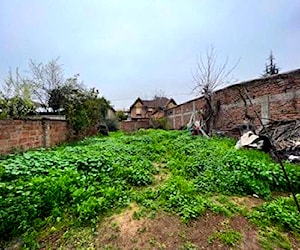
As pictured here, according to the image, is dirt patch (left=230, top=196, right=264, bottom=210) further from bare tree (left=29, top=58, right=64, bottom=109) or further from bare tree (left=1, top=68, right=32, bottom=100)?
bare tree (left=29, top=58, right=64, bottom=109)

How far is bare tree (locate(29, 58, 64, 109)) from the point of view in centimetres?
1281

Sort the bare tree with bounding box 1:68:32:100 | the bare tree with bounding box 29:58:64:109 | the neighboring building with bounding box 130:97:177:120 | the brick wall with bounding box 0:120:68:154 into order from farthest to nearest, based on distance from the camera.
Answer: the neighboring building with bounding box 130:97:177:120 < the bare tree with bounding box 29:58:64:109 < the bare tree with bounding box 1:68:32:100 < the brick wall with bounding box 0:120:68:154

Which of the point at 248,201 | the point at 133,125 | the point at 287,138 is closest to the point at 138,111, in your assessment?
the point at 133,125

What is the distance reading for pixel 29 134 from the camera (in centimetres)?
633

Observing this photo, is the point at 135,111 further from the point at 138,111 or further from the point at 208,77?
the point at 208,77

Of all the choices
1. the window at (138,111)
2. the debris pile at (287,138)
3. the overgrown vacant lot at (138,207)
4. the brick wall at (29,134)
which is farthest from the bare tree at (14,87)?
the window at (138,111)

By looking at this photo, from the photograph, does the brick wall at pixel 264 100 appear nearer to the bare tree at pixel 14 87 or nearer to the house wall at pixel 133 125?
the bare tree at pixel 14 87

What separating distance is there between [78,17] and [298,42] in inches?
423

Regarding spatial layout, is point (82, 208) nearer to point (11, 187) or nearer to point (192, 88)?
point (11, 187)

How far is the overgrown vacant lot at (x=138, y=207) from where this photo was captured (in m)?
2.39

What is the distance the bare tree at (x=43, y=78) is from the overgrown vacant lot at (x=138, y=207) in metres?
9.98

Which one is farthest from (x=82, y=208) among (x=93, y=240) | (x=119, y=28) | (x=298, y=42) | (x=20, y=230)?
(x=298, y=42)

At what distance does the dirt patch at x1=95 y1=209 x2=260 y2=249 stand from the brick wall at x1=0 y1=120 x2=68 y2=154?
4.19m

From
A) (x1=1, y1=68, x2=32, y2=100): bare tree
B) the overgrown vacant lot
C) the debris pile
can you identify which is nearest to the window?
(x1=1, y1=68, x2=32, y2=100): bare tree
